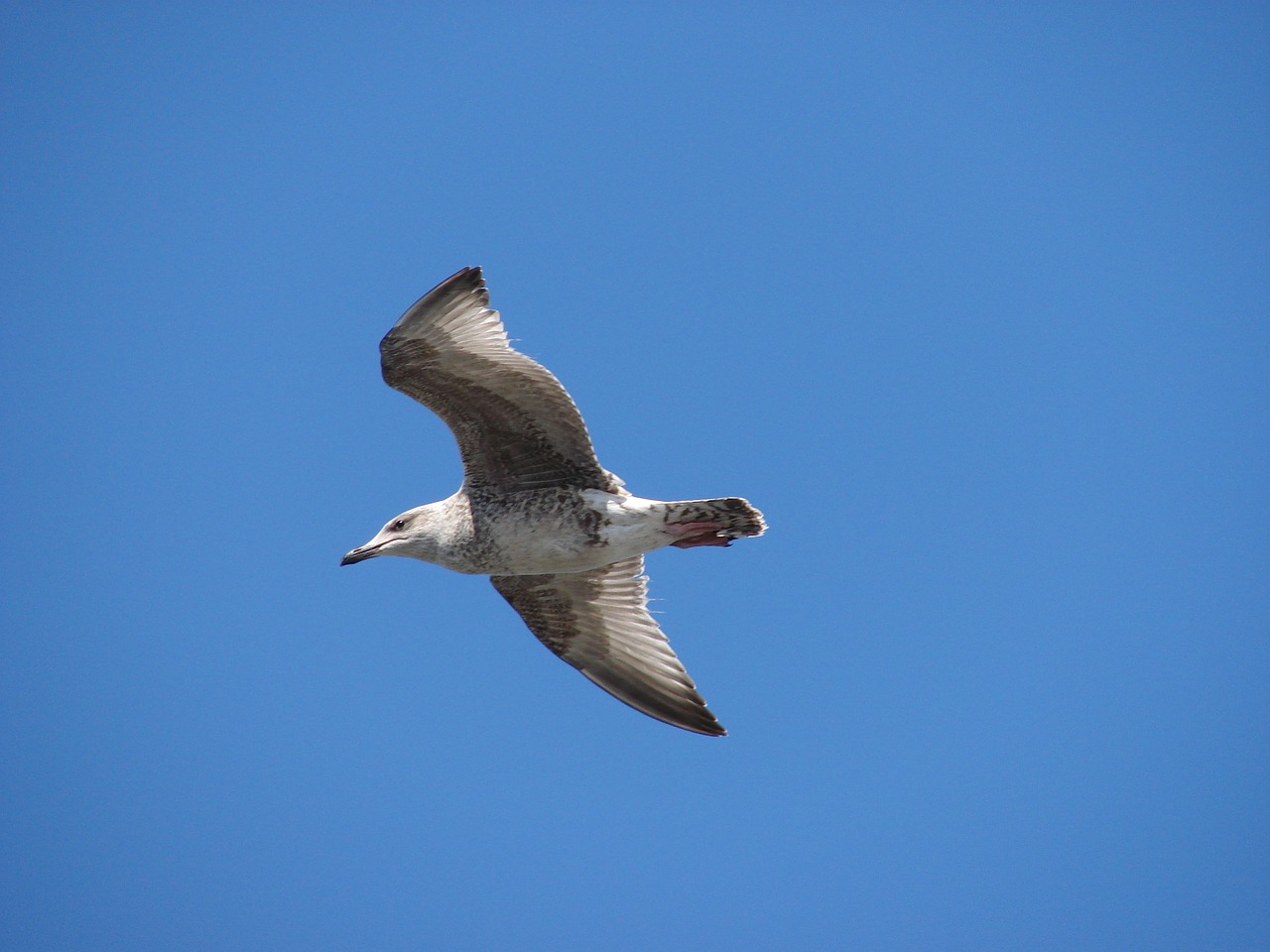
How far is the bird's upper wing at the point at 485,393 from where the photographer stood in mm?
9227

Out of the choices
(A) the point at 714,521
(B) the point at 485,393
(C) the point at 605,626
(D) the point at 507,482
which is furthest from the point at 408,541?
(A) the point at 714,521

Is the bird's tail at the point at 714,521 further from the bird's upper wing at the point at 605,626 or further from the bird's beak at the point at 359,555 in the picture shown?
the bird's beak at the point at 359,555

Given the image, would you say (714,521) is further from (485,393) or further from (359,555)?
(359,555)

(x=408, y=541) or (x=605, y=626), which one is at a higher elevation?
(x=408, y=541)

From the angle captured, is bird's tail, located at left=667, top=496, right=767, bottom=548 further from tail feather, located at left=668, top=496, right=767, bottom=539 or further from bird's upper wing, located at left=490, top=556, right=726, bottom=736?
bird's upper wing, located at left=490, top=556, right=726, bottom=736

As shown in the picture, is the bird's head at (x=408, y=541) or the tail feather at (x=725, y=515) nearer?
the tail feather at (x=725, y=515)

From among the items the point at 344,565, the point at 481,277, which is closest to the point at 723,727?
the point at 344,565

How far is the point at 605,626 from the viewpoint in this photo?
10773 mm

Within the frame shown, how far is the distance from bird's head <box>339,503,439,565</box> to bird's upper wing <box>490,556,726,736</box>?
94 centimetres

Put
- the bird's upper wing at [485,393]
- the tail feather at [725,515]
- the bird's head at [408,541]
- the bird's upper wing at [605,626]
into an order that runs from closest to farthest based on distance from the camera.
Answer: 1. the bird's upper wing at [485,393]
2. the tail feather at [725,515]
3. the bird's head at [408,541]
4. the bird's upper wing at [605,626]

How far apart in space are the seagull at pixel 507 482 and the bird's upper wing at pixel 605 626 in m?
0.47

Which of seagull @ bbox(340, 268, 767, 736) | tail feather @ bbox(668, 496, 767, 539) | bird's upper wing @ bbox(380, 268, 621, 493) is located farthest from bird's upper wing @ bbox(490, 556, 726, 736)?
tail feather @ bbox(668, 496, 767, 539)

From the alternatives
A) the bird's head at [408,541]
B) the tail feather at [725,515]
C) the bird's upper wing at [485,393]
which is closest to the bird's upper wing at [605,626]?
the bird's head at [408,541]

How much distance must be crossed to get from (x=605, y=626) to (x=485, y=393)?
2.45 meters
